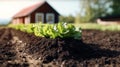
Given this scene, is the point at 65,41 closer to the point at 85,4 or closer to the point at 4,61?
the point at 4,61

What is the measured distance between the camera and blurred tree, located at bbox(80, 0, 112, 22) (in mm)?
63375

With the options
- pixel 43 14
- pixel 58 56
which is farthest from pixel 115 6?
pixel 58 56

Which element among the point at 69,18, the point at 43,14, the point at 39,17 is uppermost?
the point at 43,14

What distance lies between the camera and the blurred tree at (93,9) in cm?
6338

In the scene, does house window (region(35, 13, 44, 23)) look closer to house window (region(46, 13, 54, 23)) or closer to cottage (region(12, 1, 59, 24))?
cottage (region(12, 1, 59, 24))

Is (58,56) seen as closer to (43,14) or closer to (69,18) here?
(43,14)

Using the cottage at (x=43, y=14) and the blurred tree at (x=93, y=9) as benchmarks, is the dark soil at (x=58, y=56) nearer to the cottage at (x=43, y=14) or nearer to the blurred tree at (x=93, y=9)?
the cottage at (x=43, y=14)

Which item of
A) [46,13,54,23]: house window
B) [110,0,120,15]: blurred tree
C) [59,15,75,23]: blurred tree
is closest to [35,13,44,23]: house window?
[46,13,54,23]: house window

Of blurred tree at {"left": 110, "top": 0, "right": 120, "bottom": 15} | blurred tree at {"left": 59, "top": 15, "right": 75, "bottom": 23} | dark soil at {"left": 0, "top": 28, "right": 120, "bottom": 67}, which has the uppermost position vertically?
dark soil at {"left": 0, "top": 28, "right": 120, "bottom": 67}

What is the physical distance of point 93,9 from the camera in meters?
63.9

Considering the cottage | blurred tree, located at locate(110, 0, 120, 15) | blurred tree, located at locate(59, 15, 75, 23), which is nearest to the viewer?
the cottage

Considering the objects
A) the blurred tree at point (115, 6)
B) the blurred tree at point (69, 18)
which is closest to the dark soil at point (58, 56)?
the blurred tree at point (69, 18)

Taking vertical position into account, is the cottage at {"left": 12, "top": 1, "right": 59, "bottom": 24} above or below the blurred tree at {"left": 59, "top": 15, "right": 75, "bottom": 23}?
above

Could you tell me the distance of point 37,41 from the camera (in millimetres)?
12094
